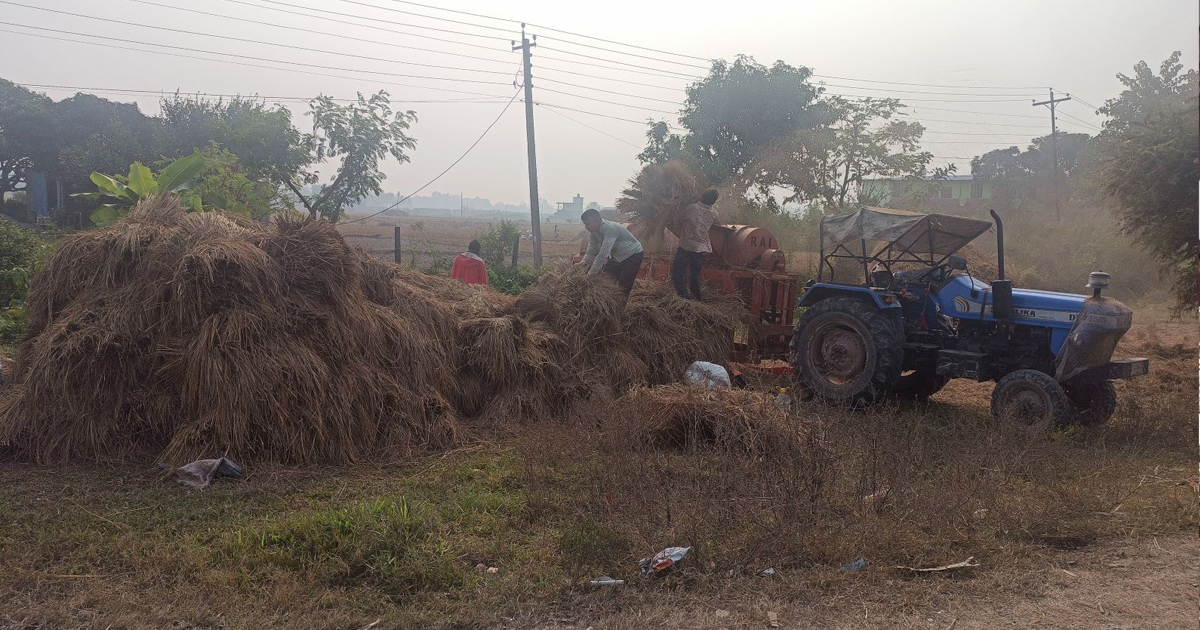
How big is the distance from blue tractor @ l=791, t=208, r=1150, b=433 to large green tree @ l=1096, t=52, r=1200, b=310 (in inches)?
79.0

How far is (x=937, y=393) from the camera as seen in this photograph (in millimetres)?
9805

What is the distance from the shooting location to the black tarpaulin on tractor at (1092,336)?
695 centimetres

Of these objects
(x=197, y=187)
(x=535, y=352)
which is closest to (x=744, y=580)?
(x=535, y=352)

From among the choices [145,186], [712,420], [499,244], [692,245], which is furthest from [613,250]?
[499,244]

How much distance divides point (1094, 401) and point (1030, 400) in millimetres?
954

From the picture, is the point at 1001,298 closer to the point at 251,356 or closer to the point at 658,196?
the point at 658,196

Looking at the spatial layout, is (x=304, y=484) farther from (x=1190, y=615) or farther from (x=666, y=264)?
(x=666, y=264)

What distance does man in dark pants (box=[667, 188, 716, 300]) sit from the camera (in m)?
9.67

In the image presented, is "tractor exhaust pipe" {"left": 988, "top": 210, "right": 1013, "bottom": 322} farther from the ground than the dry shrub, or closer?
closer

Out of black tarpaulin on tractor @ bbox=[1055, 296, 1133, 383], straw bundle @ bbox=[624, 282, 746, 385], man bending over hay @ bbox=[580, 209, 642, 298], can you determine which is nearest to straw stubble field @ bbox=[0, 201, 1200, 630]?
black tarpaulin on tractor @ bbox=[1055, 296, 1133, 383]

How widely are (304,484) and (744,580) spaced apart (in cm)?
317

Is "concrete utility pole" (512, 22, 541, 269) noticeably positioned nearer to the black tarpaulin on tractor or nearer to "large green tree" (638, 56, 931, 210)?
"large green tree" (638, 56, 931, 210)

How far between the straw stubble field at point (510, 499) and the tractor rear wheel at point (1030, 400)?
0.34 m

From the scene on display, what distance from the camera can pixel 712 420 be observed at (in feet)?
21.0
